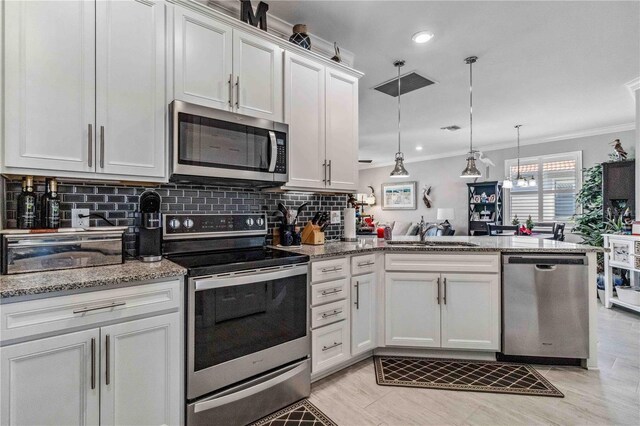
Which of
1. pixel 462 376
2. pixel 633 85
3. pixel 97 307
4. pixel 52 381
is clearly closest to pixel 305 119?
pixel 97 307

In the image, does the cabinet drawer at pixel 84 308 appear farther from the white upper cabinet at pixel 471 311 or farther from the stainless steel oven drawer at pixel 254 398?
the white upper cabinet at pixel 471 311

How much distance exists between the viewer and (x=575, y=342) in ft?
8.00

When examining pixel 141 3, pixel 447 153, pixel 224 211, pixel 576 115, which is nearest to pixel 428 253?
pixel 224 211

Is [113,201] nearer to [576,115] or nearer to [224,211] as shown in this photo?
[224,211]

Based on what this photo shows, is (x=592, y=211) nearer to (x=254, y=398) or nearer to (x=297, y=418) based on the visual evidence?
(x=297, y=418)

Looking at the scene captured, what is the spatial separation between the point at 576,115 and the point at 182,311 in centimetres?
591

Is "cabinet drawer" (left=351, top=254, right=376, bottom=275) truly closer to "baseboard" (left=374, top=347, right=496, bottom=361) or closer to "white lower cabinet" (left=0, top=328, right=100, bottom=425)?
"baseboard" (left=374, top=347, right=496, bottom=361)

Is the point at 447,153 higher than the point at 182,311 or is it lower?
higher

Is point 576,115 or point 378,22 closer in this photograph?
point 378,22

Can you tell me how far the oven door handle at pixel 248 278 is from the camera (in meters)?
1.65

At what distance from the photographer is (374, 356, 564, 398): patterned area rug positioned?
2158mm

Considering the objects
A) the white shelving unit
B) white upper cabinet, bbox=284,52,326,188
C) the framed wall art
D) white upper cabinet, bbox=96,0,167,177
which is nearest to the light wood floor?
white upper cabinet, bbox=284,52,326,188

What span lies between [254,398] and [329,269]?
89 centimetres

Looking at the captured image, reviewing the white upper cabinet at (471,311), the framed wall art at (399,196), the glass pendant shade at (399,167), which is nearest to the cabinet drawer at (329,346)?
the white upper cabinet at (471,311)
